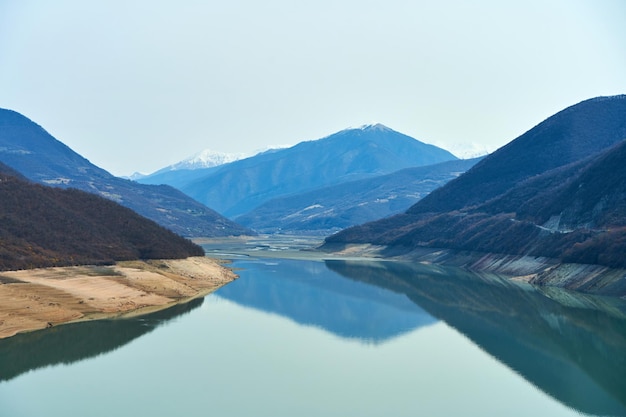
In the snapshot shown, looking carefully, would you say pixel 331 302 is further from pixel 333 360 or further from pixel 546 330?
pixel 333 360

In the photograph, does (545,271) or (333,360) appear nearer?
(333,360)

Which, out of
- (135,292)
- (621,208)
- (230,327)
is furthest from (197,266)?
(621,208)

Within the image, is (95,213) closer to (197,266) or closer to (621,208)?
(197,266)

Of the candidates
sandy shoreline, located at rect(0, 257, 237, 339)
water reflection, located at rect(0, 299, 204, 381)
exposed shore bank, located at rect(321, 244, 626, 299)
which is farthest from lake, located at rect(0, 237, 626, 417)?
exposed shore bank, located at rect(321, 244, 626, 299)

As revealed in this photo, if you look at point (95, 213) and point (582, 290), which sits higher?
point (95, 213)

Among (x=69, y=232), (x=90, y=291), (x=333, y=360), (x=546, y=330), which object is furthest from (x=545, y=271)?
(x=69, y=232)

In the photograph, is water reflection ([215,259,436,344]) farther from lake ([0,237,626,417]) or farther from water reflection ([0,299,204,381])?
water reflection ([0,299,204,381])

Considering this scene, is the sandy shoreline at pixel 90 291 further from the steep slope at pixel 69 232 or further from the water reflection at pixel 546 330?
the water reflection at pixel 546 330

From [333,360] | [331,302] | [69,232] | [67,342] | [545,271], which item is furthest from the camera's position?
[545,271]
